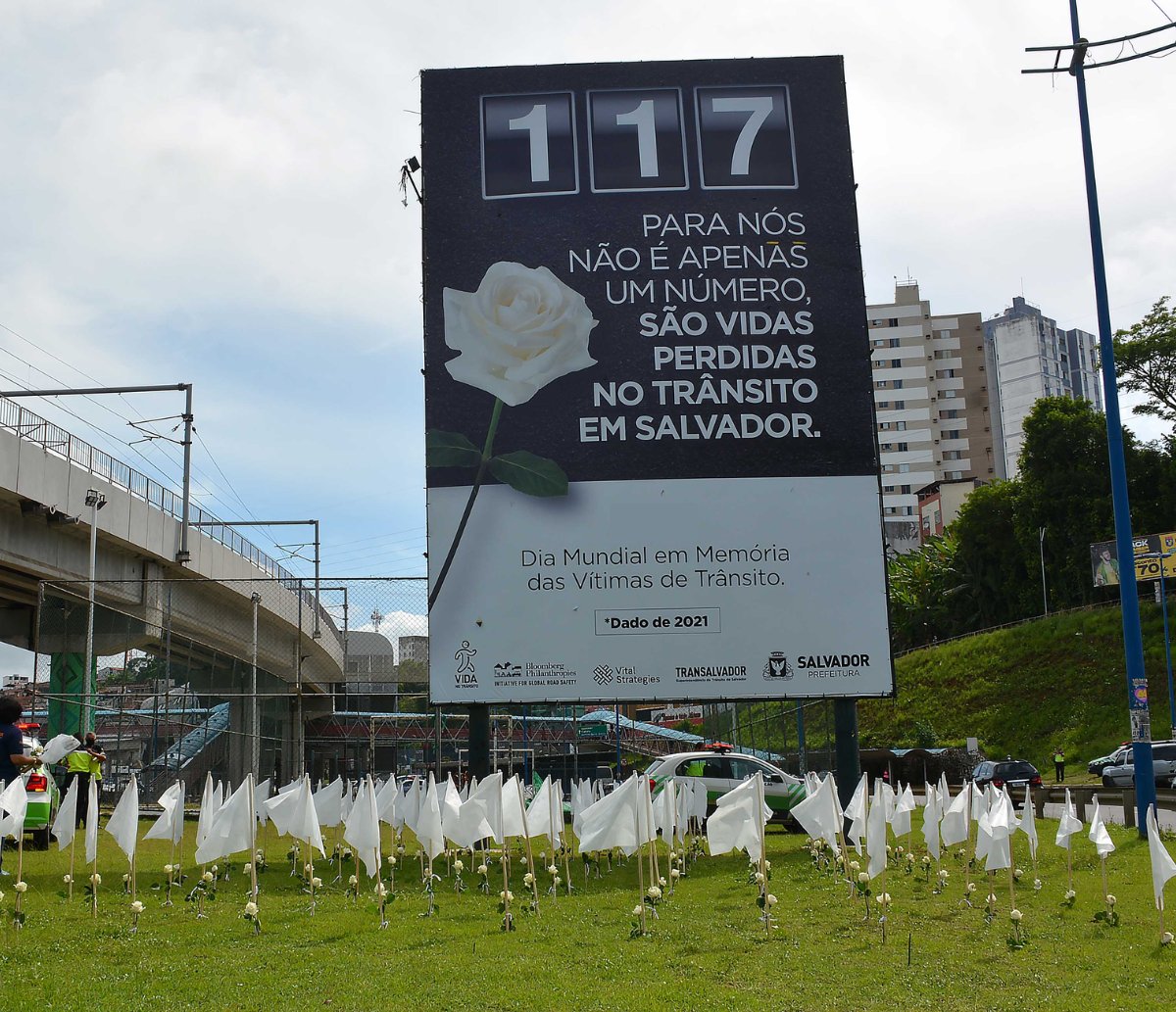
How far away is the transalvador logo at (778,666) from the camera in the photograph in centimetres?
1505

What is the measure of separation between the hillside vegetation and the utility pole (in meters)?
30.7

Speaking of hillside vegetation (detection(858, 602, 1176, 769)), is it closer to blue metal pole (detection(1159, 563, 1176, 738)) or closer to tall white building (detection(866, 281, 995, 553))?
blue metal pole (detection(1159, 563, 1176, 738))

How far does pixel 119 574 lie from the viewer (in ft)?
88.3

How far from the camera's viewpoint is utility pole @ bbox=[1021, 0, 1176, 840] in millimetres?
15266

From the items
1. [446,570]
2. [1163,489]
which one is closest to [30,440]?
[446,570]

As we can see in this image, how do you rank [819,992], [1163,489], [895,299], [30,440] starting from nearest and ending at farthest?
[819,992] < [30,440] < [1163,489] < [895,299]

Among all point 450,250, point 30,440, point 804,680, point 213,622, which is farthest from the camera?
point 213,622

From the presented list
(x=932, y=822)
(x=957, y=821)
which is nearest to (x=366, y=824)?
(x=957, y=821)

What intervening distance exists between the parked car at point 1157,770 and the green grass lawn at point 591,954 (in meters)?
21.4

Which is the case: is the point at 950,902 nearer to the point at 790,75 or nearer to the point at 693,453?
the point at 693,453

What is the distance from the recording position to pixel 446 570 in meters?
15.2

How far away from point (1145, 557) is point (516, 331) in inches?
1532

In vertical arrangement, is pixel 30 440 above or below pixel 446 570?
above

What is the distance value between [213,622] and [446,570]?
15.8 meters
